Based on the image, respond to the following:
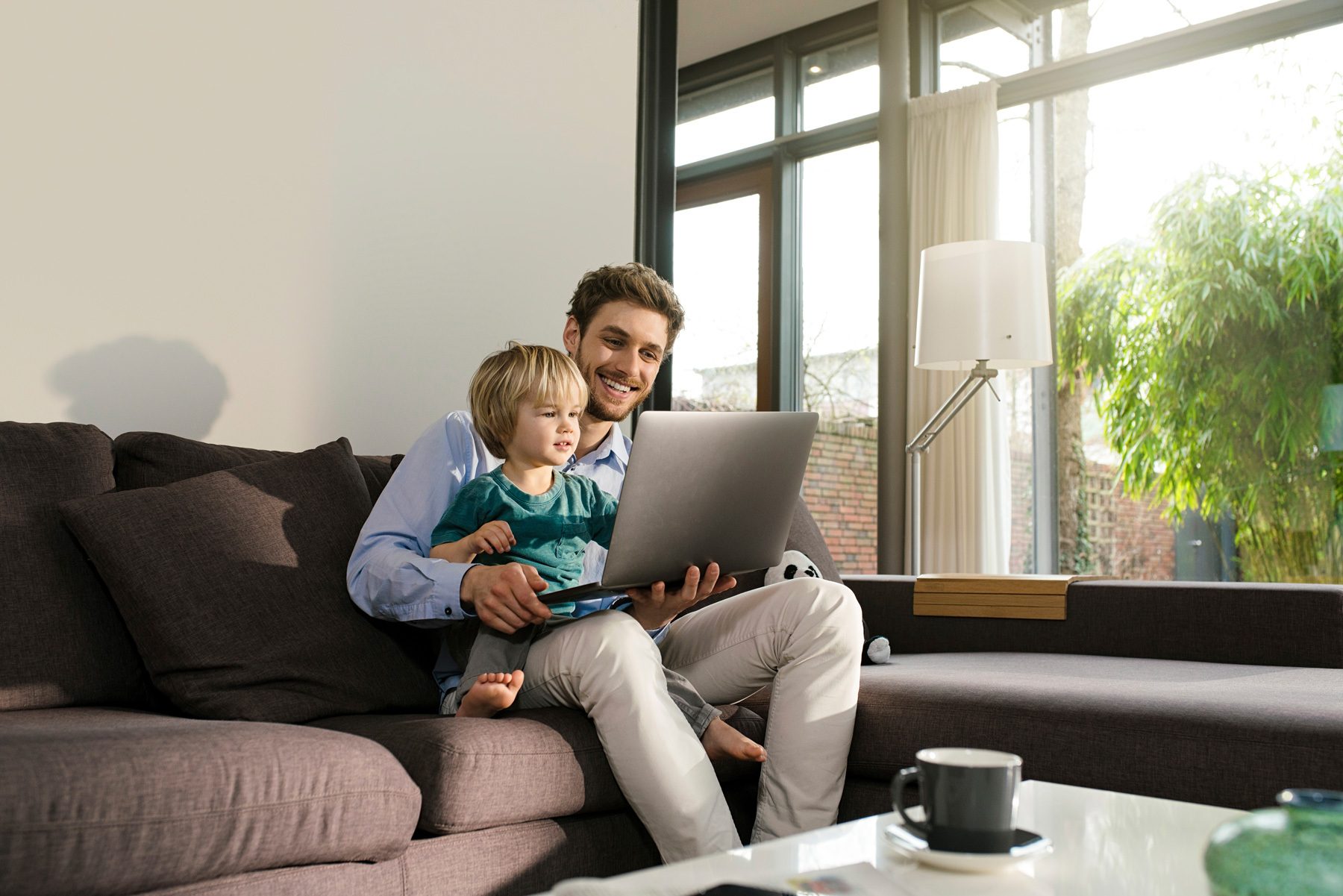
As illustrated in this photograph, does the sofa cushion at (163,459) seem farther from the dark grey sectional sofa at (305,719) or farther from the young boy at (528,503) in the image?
the young boy at (528,503)

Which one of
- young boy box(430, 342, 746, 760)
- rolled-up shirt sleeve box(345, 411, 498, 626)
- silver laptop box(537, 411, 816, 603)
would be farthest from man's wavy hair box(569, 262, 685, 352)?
silver laptop box(537, 411, 816, 603)

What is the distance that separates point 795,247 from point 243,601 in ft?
13.7

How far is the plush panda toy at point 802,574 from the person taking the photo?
226 cm

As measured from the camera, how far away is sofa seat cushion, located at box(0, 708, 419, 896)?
1040mm

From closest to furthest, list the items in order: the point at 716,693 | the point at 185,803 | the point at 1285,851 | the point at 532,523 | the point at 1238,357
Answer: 1. the point at 1285,851
2. the point at 185,803
3. the point at 532,523
4. the point at 716,693
5. the point at 1238,357

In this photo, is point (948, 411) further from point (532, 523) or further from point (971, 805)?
point (971, 805)

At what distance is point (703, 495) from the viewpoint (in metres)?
1.60

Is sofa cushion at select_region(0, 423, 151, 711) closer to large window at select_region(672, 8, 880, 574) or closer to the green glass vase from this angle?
the green glass vase

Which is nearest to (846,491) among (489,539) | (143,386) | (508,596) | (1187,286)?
(1187,286)

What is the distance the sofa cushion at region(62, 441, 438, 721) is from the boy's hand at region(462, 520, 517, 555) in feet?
0.75

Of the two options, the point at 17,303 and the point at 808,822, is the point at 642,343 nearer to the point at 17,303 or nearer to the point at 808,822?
the point at 808,822

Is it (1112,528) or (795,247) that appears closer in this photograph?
(1112,528)

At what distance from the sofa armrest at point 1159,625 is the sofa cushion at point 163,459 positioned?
56.8 inches

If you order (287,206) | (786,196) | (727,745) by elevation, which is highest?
(786,196)
